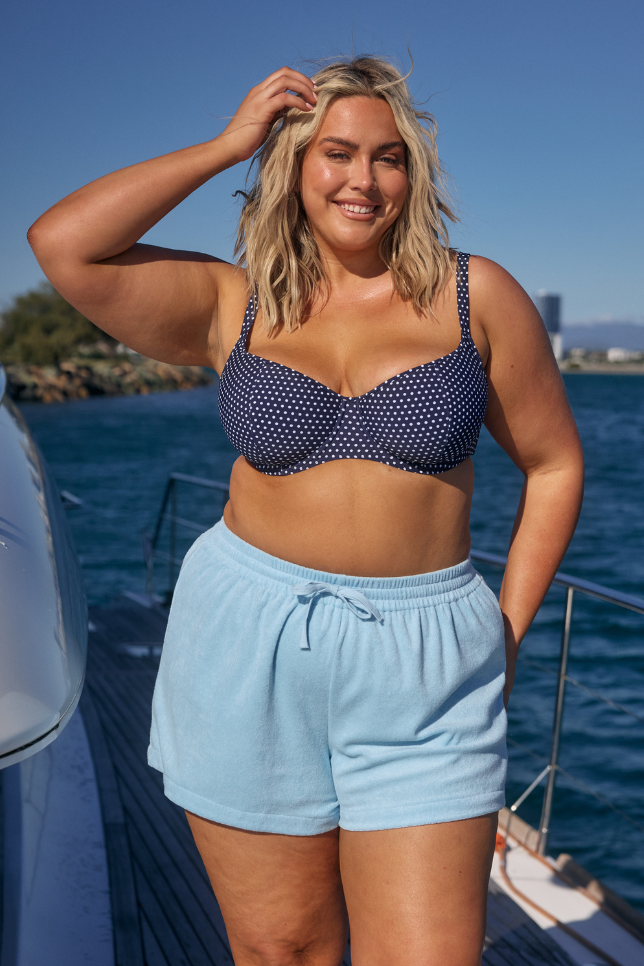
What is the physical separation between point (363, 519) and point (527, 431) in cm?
37

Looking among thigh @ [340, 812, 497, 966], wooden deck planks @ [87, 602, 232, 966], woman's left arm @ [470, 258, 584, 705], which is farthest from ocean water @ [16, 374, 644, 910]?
thigh @ [340, 812, 497, 966]

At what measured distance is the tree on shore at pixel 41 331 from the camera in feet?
203

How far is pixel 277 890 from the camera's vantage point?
141 cm

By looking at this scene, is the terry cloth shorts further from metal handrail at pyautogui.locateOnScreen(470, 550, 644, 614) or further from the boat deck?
the boat deck

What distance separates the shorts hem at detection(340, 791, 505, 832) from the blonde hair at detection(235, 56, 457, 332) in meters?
0.80

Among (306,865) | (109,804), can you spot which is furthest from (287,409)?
(109,804)

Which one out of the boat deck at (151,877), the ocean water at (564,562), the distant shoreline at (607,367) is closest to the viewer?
the boat deck at (151,877)

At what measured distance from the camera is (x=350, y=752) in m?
1.35

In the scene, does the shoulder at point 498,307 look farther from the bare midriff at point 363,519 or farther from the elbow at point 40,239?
the elbow at point 40,239

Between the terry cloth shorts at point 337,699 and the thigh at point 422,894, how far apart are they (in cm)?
3

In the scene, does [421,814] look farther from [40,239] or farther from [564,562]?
[564,562]

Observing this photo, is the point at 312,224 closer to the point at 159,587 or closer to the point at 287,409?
the point at 287,409

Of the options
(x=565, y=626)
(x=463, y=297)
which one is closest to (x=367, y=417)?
(x=463, y=297)

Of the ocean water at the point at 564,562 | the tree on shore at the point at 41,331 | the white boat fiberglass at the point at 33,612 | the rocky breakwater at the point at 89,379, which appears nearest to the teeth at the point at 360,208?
the white boat fiberglass at the point at 33,612
